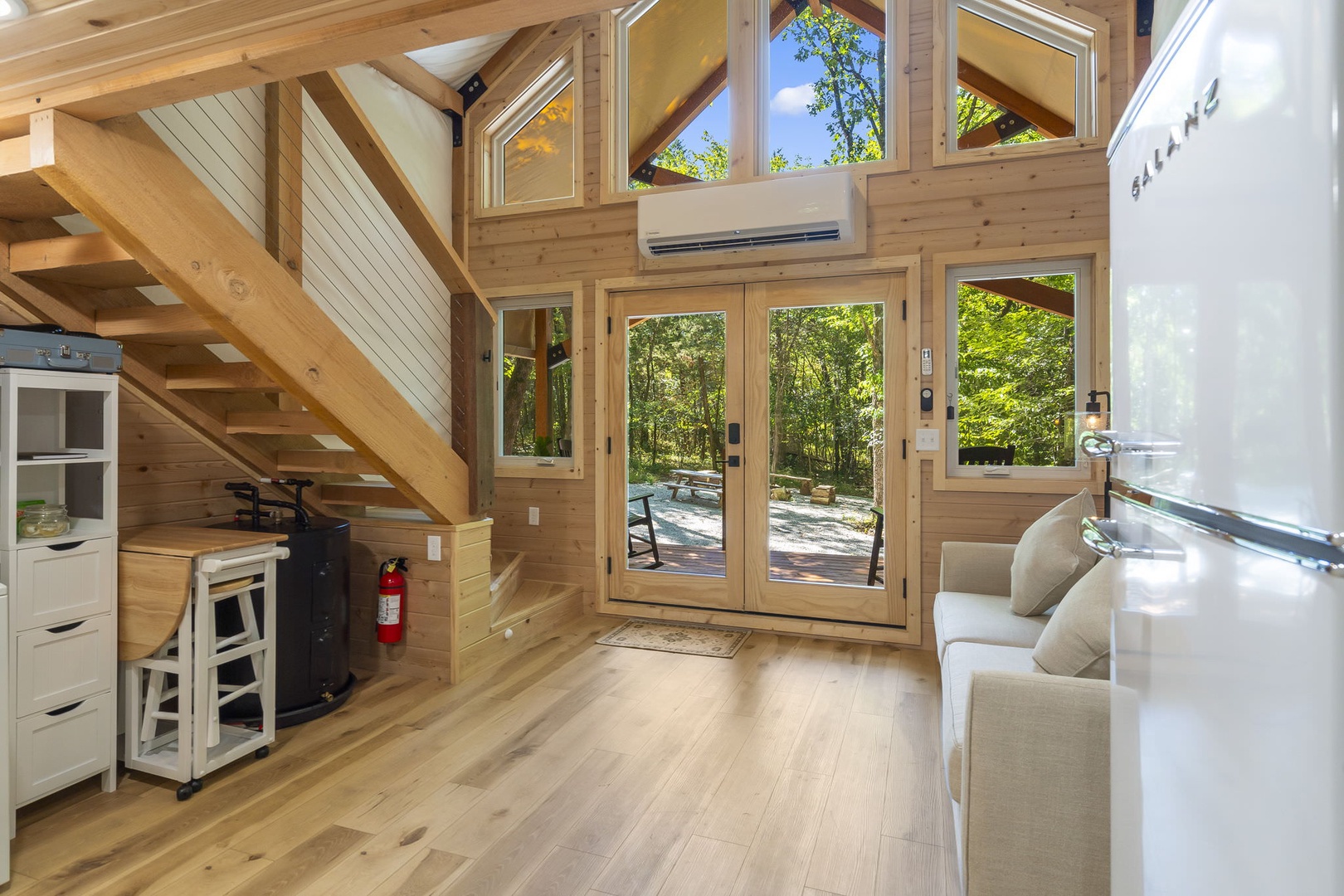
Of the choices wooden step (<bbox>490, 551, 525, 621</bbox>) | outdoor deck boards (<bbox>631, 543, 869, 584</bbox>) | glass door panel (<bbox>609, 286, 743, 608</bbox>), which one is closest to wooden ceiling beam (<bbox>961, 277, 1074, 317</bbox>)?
glass door panel (<bbox>609, 286, 743, 608</bbox>)

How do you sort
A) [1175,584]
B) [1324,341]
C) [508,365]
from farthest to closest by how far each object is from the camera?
[508,365]
[1175,584]
[1324,341]

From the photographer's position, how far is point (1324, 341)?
0.57 metres

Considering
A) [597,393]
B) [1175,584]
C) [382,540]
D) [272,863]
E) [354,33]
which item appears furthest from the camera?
[597,393]

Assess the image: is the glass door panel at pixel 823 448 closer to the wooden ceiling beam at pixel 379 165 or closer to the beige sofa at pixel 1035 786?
the wooden ceiling beam at pixel 379 165

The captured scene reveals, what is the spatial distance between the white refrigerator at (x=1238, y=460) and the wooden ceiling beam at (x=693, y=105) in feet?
13.0

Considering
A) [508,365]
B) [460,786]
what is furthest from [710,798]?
[508,365]

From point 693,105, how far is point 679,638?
325cm

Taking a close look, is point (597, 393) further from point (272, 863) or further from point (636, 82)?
point (272, 863)

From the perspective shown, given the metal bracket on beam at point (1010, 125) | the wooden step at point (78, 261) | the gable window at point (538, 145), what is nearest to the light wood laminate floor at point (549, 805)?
the wooden step at point (78, 261)

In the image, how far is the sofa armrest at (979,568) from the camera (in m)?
3.52

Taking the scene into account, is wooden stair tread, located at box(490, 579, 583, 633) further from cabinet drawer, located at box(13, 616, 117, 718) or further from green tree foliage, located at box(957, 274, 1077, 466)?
green tree foliage, located at box(957, 274, 1077, 466)

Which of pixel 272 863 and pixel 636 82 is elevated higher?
pixel 636 82

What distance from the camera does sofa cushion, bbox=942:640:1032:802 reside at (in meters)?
1.91

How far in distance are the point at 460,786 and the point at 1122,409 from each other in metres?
2.29
